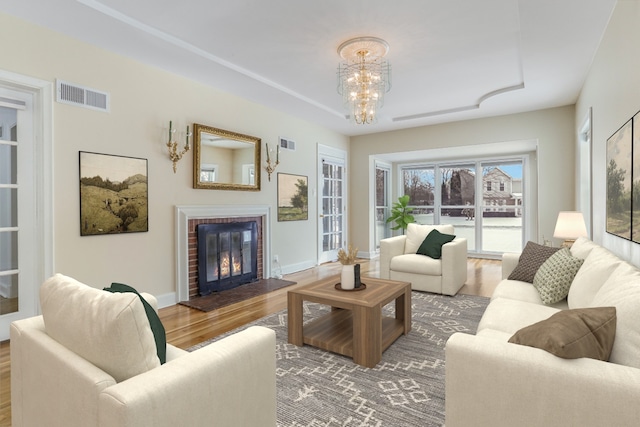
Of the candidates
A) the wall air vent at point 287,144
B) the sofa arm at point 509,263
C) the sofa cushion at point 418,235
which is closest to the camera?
the sofa arm at point 509,263

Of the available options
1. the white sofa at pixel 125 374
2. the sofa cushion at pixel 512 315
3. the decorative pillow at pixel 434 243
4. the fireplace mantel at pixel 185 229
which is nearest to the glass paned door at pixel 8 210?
the fireplace mantel at pixel 185 229

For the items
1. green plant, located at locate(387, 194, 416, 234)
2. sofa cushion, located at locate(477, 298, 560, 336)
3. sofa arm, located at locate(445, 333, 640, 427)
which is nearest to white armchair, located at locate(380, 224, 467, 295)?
sofa cushion, located at locate(477, 298, 560, 336)

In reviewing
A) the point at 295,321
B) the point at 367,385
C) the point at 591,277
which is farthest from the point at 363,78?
the point at 367,385

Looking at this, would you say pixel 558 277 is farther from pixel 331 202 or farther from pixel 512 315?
pixel 331 202

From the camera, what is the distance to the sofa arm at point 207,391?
97 centimetres

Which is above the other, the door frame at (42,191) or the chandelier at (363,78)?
the chandelier at (363,78)

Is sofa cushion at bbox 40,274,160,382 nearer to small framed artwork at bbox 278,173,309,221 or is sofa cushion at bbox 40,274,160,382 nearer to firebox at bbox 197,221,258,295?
firebox at bbox 197,221,258,295

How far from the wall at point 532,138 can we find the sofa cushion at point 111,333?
5927mm

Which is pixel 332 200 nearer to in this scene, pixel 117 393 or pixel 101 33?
pixel 101 33

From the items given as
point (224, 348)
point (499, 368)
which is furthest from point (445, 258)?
point (224, 348)

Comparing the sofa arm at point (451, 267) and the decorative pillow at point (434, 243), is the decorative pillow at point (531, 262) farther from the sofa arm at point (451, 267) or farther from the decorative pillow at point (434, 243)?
the decorative pillow at point (434, 243)

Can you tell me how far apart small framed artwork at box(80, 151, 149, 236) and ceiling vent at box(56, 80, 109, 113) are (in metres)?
0.45

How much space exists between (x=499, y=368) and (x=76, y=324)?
152 cm

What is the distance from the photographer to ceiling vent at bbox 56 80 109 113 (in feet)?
9.76
